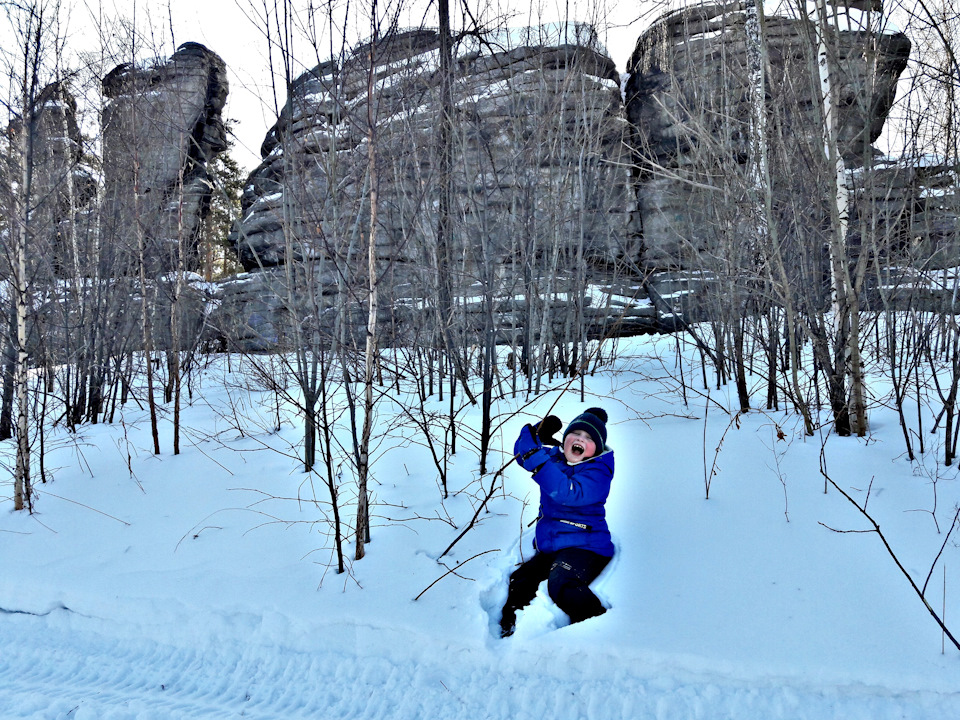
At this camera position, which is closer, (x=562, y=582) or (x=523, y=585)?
(x=562, y=582)

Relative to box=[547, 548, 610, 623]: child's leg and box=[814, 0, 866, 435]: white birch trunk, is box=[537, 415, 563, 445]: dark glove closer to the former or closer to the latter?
box=[547, 548, 610, 623]: child's leg

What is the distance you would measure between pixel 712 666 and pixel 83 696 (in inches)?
115

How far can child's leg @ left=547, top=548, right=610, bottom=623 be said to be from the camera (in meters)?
2.87

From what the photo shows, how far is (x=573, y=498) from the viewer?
3.12m

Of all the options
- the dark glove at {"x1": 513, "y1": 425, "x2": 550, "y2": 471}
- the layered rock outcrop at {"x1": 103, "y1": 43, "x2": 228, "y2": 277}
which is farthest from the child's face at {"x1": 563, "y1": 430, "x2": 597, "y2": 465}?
the layered rock outcrop at {"x1": 103, "y1": 43, "x2": 228, "y2": 277}

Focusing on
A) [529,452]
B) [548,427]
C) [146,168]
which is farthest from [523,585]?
[146,168]

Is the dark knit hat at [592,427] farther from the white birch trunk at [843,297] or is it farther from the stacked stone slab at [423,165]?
the white birch trunk at [843,297]

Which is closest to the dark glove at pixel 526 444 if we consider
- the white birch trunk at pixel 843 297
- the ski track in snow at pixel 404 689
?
the ski track in snow at pixel 404 689

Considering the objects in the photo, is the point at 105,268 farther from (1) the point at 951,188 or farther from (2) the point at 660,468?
(1) the point at 951,188

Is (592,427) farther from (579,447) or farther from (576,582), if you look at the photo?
(576,582)

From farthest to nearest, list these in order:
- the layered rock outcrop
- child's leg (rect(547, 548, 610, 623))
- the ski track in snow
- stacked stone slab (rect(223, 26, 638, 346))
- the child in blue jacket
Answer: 1. the layered rock outcrop
2. stacked stone slab (rect(223, 26, 638, 346))
3. the child in blue jacket
4. child's leg (rect(547, 548, 610, 623))
5. the ski track in snow

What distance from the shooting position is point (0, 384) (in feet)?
21.7

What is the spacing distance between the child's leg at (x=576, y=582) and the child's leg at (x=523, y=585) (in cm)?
10

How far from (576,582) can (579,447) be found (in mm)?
710
